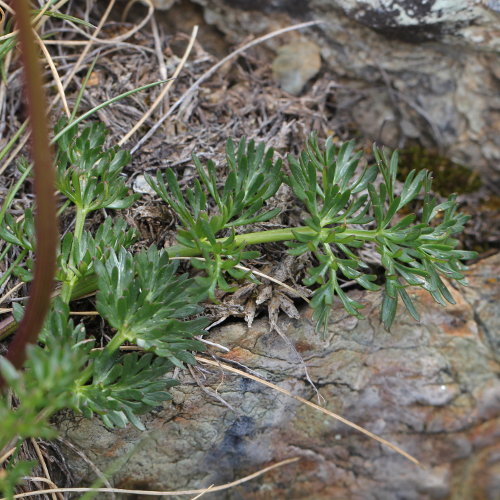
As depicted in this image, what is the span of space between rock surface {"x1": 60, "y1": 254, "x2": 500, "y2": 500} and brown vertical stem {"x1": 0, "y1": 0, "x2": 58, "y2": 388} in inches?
35.7

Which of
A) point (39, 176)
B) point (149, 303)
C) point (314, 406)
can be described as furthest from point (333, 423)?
point (39, 176)

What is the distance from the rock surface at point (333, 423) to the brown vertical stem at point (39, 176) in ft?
2.97

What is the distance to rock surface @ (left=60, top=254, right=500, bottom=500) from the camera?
2.68 metres

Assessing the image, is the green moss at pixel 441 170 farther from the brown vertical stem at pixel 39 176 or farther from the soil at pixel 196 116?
the brown vertical stem at pixel 39 176

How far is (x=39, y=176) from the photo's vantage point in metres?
1.89

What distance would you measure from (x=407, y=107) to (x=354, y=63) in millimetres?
448

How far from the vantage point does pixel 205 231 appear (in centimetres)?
267

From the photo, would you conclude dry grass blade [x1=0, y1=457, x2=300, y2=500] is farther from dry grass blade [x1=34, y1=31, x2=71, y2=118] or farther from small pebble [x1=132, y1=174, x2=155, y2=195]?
dry grass blade [x1=34, y1=31, x2=71, y2=118]

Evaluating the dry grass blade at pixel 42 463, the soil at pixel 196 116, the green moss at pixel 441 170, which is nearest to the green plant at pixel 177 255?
the dry grass blade at pixel 42 463

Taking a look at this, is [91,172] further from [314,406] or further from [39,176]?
[314,406]

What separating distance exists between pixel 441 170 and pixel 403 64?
2.32 ft

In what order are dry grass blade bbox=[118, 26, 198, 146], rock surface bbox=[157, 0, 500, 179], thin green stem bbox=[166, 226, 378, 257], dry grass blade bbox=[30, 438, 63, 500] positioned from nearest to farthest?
dry grass blade bbox=[30, 438, 63, 500], thin green stem bbox=[166, 226, 378, 257], dry grass blade bbox=[118, 26, 198, 146], rock surface bbox=[157, 0, 500, 179]

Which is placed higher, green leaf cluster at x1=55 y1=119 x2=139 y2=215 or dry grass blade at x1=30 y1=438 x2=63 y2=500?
green leaf cluster at x1=55 y1=119 x2=139 y2=215

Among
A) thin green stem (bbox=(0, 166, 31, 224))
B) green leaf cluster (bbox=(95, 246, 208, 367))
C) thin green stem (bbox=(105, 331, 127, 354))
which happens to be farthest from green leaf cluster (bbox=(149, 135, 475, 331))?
thin green stem (bbox=(0, 166, 31, 224))
